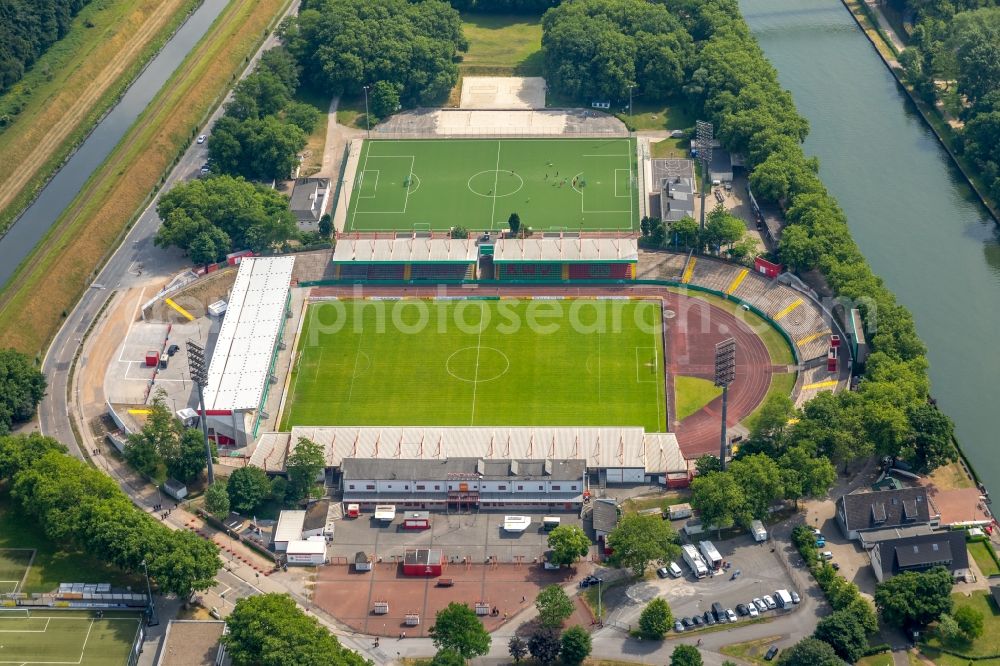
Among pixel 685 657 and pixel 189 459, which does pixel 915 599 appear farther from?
pixel 189 459

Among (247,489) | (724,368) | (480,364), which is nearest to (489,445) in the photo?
(480,364)

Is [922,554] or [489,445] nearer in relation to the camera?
[922,554]

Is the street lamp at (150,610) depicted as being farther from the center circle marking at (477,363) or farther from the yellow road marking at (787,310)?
the yellow road marking at (787,310)

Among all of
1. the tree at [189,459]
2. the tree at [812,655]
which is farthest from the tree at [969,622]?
the tree at [189,459]

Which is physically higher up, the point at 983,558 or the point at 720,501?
the point at 720,501

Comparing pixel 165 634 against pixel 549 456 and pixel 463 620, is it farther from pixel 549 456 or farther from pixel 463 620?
pixel 549 456

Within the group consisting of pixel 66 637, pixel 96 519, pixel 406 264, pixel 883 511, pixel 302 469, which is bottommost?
pixel 66 637
